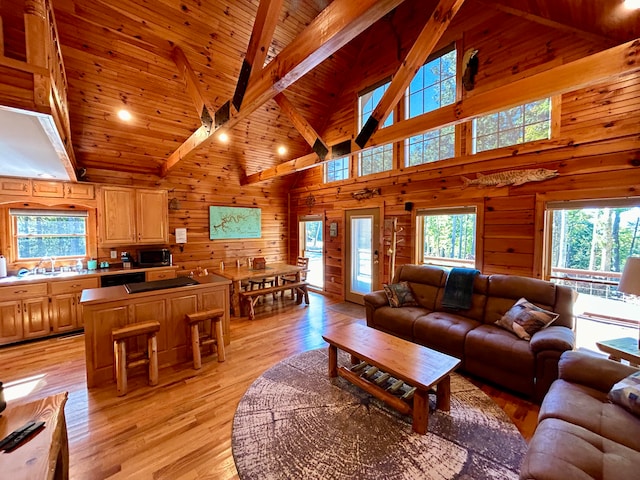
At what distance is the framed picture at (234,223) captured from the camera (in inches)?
239

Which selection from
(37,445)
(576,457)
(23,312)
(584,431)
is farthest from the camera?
(23,312)

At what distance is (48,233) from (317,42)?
5.30m

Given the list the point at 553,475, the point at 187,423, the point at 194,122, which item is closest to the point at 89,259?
the point at 194,122

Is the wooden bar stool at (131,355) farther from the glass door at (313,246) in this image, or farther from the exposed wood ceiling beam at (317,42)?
the glass door at (313,246)

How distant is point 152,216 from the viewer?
16.3 feet

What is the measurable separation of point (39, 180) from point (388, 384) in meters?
5.59

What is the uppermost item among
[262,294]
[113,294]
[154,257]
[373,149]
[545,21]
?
[545,21]

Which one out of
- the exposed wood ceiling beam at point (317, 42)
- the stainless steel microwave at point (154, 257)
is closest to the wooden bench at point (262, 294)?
the stainless steel microwave at point (154, 257)

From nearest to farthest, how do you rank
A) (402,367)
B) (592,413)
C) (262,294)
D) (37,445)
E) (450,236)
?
(37,445) → (592,413) → (402,367) → (450,236) → (262,294)

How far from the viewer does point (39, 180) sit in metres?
4.00

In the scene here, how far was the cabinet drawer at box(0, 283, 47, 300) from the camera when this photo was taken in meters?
3.50

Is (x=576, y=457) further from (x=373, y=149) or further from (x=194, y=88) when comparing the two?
(x=373, y=149)

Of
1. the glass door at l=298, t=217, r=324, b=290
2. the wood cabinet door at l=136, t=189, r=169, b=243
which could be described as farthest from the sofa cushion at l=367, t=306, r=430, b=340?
the wood cabinet door at l=136, t=189, r=169, b=243

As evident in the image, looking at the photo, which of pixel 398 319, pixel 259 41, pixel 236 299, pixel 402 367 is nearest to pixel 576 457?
pixel 402 367
